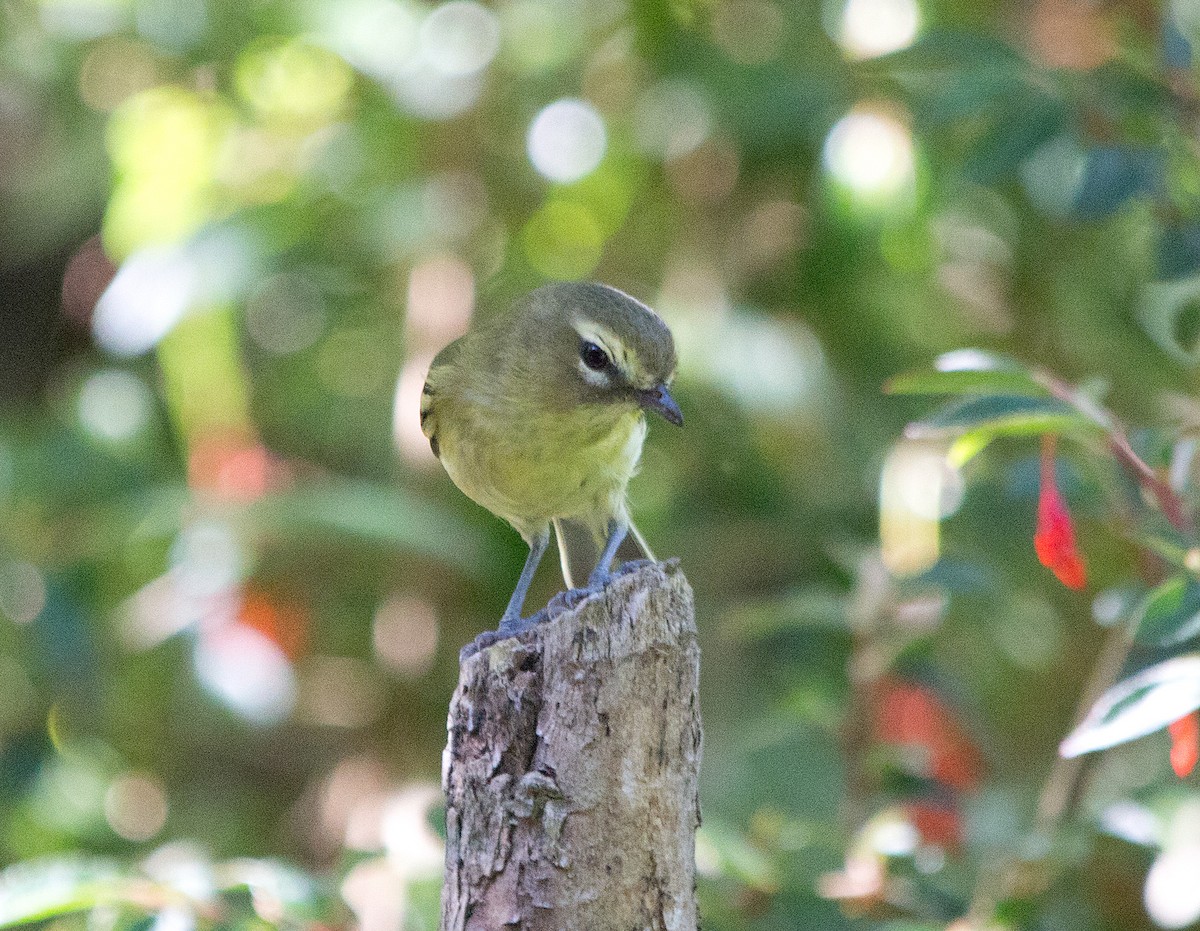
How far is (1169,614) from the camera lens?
7.51 feet

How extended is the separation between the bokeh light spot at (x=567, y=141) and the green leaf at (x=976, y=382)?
216cm

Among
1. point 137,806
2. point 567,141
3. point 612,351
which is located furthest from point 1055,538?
point 137,806

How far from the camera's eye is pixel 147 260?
4.16 m

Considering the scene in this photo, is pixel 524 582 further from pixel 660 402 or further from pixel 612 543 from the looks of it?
pixel 660 402

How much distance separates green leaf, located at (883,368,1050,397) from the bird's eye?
35.5 inches

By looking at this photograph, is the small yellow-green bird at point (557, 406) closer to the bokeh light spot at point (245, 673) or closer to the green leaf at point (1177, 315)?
the bokeh light spot at point (245, 673)

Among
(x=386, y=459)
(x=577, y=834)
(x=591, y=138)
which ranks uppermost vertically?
(x=591, y=138)

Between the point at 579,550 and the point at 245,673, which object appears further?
the point at 245,673

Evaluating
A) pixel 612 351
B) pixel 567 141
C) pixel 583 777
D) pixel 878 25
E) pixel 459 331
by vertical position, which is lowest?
pixel 583 777

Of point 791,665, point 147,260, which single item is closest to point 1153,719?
point 791,665

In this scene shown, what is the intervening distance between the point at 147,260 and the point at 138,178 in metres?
0.29

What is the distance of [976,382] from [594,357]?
1047 millimetres

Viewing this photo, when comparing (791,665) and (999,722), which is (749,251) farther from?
(999,722)

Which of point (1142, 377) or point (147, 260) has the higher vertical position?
point (147, 260)
